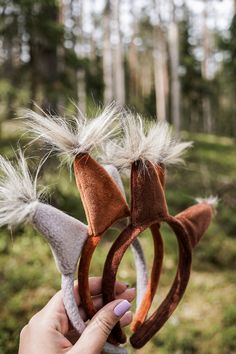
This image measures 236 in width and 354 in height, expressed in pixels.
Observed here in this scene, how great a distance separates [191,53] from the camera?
898 inches

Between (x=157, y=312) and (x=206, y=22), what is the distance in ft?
73.5

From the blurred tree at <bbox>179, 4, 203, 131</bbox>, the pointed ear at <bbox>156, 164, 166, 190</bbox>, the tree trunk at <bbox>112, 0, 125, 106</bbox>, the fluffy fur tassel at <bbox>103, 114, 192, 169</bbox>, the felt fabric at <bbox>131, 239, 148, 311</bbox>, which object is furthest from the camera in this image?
the blurred tree at <bbox>179, 4, 203, 131</bbox>

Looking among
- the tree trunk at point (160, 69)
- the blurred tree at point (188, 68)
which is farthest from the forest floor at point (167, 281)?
the blurred tree at point (188, 68)

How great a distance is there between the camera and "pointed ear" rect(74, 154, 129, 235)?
1.18 meters

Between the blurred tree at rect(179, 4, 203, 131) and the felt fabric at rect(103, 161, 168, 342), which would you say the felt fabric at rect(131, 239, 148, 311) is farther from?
the blurred tree at rect(179, 4, 203, 131)

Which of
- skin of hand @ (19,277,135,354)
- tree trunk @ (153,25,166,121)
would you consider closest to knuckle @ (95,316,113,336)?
skin of hand @ (19,277,135,354)

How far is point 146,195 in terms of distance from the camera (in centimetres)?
125

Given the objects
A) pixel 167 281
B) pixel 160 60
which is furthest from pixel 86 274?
pixel 160 60

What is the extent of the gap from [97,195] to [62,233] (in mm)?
138

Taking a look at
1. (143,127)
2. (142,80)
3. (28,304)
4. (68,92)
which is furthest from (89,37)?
(143,127)

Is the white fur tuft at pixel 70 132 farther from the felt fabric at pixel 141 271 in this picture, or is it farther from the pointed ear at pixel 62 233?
the felt fabric at pixel 141 271

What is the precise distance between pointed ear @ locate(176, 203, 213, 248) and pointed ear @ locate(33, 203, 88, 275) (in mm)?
409

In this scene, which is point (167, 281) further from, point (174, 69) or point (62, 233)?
point (174, 69)

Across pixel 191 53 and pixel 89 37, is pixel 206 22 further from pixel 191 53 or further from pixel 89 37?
pixel 89 37
